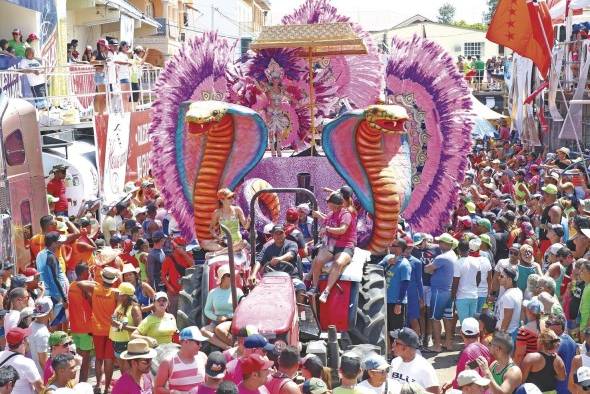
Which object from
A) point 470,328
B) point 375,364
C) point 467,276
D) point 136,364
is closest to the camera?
point 375,364

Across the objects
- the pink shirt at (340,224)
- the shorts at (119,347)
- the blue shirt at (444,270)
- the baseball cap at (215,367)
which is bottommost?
the shorts at (119,347)

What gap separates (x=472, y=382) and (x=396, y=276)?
4.32 metres

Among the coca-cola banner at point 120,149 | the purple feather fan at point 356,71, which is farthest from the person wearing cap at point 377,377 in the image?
the coca-cola banner at point 120,149

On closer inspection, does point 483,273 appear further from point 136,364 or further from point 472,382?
point 136,364

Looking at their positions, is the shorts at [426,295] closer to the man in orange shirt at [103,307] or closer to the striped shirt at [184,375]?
the man in orange shirt at [103,307]

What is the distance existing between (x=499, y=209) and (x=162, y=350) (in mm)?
7183

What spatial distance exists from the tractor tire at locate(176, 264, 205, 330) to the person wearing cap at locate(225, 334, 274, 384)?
2153 millimetres

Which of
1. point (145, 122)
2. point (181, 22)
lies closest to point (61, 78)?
point (145, 122)

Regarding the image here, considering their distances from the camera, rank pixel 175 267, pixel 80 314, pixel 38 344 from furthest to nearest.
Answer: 1. pixel 175 267
2. pixel 80 314
3. pixel 38 344

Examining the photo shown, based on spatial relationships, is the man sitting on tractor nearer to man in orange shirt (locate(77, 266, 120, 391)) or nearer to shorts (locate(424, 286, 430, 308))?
man in orange shirt (locate(77, 266, 120, 391))

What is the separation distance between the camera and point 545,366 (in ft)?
21.4

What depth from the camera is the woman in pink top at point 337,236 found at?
331 inches

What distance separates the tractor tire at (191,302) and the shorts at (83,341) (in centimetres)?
93

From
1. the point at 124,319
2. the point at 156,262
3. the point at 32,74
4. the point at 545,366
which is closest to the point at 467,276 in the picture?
the point at 156,262
